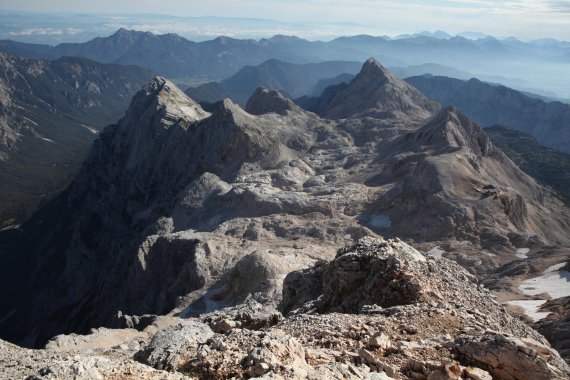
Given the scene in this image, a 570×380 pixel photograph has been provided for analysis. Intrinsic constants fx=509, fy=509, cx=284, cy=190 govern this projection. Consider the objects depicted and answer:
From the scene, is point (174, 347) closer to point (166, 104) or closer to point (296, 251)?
point (296, 251)

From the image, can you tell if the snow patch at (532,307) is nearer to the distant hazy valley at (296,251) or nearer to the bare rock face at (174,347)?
the distant hazy valley at (296,251)

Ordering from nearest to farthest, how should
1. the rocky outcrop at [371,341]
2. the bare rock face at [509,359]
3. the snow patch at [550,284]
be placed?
the rocky outcrop at [371,341] < the bare rock face at [509,359] < the snow patch at [550,284]

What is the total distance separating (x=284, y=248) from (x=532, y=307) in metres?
25.5

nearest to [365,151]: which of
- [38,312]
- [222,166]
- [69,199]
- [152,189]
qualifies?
[222,166]

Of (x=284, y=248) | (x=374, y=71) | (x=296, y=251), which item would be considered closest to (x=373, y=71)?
(x=374, y=71)

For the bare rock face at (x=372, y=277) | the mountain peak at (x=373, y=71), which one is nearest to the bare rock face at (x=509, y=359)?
the bare rock face at (x=372, y=277)

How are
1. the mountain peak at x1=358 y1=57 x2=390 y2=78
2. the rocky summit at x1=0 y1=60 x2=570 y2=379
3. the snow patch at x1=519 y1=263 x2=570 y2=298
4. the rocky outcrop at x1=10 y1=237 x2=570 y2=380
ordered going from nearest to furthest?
the rocky outcrop at x1=10 y1=237 x2=570 y2=380 → the rocky summit at x1=0 y1=60 x2=570 y2=379 → the snow patch at x1=519 y1=263 x2=570 y2=298 → the mountain peak at x1=358 y1=57 x2=390 y2=78

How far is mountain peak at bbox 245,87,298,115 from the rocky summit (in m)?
0.63

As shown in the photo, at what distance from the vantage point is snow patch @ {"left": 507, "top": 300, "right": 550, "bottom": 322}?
1337 inches

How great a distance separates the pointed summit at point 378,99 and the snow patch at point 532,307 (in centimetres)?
8059

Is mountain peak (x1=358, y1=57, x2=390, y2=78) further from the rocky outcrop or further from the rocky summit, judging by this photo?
the rocky outcrop

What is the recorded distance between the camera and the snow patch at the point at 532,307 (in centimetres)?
3397

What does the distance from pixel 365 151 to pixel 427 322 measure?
255 ft

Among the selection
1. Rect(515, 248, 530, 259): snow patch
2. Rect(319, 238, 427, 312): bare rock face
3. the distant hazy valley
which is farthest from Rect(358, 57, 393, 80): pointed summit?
Rect(319, 238, 427, 312): bare rock face
